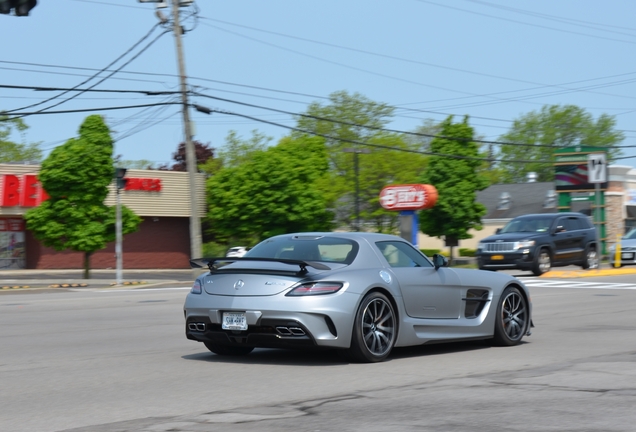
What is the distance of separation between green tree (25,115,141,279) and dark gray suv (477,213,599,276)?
632 inches

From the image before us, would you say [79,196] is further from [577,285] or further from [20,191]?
[577,285]

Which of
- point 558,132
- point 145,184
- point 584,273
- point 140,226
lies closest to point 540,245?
point 584,273

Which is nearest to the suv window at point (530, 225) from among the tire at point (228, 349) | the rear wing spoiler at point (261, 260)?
the tire at point (228, 349)

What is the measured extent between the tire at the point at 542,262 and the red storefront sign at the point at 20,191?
27.7m

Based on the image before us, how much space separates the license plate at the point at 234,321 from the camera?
29.7 ft

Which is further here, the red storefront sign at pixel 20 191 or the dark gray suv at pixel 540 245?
the red storefront sign at pixel 20 191

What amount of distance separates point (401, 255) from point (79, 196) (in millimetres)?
30360

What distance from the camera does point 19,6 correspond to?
13422 millimetres

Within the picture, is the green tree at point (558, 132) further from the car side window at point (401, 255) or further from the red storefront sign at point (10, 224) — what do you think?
the car side window at point (401, 255)

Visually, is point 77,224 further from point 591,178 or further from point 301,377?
point 301,377

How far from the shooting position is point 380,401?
7.15 m

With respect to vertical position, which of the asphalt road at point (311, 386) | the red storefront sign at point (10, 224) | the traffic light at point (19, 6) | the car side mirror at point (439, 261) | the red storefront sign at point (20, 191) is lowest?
the asphalt road at point (311, 386)

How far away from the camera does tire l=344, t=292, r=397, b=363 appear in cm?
914

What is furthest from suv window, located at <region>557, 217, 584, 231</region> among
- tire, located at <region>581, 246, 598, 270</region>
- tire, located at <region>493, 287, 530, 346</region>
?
tire, located at <region>493, 287, 530, 346</region>
